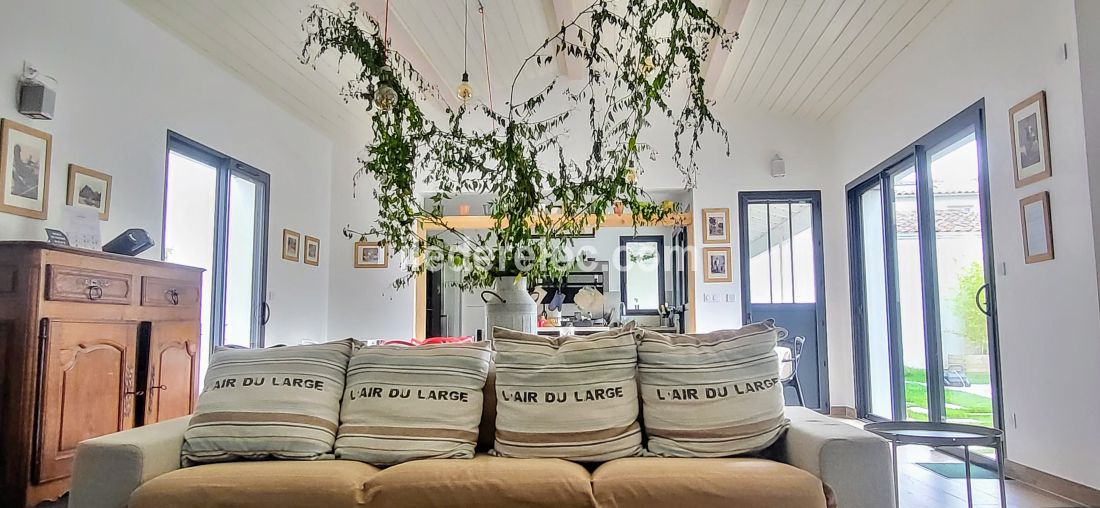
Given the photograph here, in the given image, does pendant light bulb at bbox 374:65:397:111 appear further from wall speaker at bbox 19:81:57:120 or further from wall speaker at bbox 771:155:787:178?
wall speaker at bbox 771:155:787:178

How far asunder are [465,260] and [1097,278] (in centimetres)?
288

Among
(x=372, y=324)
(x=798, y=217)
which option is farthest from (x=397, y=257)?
(x=798, y=217)

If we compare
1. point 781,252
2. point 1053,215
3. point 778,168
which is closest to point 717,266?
point 781,252

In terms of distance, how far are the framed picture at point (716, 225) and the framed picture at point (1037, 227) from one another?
3.68 meters

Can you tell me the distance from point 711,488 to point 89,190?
3.76 metres

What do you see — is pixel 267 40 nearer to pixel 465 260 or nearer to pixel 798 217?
pixel 465 260

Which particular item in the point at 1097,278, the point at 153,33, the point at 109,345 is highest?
the point at 153,33

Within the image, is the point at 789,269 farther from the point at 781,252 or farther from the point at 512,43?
the point at 512,43

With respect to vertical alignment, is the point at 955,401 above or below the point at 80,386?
below

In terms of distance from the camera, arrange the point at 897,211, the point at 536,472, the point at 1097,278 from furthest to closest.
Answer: the point at 897,211
the point at 1097,278
the point at 536,472

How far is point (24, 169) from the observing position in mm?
3463

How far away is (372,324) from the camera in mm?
7695

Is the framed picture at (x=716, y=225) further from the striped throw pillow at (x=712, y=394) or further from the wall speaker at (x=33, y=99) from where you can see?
the wall speaker at (x=33, y=99)

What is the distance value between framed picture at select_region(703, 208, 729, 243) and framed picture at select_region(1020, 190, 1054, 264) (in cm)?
368
